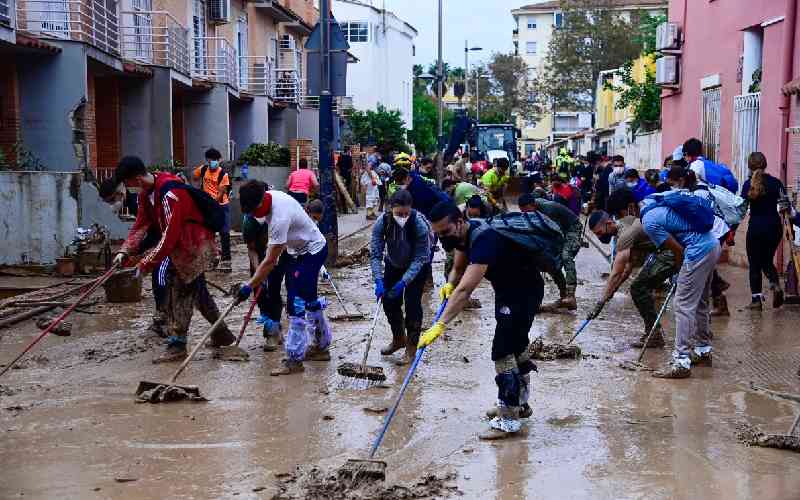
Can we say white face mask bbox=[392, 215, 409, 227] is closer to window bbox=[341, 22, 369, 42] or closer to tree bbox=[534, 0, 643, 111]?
tree bbox=[534, 0, 643, 111]

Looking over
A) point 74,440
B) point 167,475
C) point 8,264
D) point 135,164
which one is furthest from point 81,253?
point 167,475

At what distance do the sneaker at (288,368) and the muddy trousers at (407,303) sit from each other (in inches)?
35.5

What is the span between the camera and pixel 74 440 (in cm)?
622

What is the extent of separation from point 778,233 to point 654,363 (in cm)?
338

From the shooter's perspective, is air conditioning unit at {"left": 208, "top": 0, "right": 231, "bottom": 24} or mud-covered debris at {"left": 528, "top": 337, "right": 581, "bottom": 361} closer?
mud-covered debris at {"left": 528, "top": 337, "right": 581, "bottom": 361}

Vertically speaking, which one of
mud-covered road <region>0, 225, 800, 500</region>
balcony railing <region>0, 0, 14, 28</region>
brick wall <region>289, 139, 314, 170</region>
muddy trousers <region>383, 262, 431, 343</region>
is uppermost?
balcony railing <region>0, 0, 14, 28</region>

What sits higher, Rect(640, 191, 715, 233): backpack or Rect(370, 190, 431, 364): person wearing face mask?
Rect(640, 191, 715, 233): backpack

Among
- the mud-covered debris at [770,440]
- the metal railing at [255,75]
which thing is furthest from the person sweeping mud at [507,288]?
the metal railing at [255,75]

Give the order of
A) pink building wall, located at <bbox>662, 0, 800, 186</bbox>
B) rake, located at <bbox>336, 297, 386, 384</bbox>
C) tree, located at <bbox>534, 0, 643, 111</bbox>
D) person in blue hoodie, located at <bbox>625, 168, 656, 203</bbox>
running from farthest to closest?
1. tree, located at <bbox>534, 0, 643, 111</bbox>
2. pink building wall, located at <bbox>662, 0, 800, 186</bbox>
3. person in blue hoodie, located at <bbox>625, 168, 656, 203</bbox>
4. rake, located at <bbox>336, 297, 386, 384</bbox>

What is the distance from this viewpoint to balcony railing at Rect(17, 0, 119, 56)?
17219 mm

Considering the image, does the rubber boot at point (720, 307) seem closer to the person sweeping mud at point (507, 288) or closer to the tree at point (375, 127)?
the person sweeping mud at point (507, 288)

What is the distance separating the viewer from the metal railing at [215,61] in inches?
1096

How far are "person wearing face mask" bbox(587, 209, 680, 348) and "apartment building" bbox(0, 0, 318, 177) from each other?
10.5 meters

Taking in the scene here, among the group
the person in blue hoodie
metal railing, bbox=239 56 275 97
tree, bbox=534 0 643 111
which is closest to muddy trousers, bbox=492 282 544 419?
the person in blue hoodie
